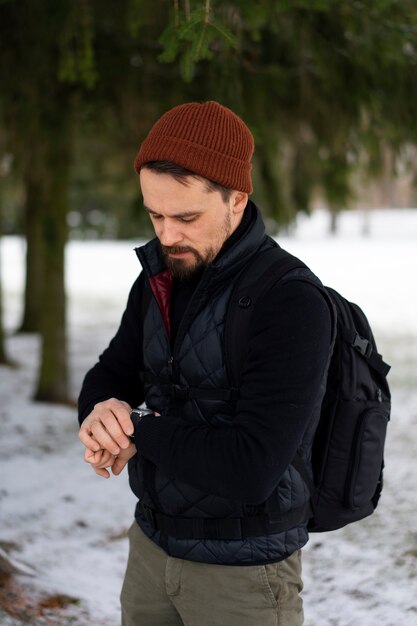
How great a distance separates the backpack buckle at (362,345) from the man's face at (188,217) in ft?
1.25

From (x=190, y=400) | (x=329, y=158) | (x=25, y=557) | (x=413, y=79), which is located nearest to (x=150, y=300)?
(x=190, y=400)

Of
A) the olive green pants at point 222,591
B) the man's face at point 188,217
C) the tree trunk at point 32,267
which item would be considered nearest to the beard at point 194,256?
the man's face at point 188,217

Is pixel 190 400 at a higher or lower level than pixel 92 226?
higher

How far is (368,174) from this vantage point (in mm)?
7590

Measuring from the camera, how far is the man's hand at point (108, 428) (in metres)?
1.68

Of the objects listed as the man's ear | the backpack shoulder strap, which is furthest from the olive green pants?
the man's ear

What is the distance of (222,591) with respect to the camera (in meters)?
1.73

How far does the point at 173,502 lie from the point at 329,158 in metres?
5.33

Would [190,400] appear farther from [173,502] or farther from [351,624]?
[351,624]

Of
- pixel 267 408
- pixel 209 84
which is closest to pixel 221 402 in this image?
pixel 267 408

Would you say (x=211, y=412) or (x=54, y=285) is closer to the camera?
(x=211, y=412)

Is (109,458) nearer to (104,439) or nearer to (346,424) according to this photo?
(104,439)

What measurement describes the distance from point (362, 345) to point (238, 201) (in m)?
0.44

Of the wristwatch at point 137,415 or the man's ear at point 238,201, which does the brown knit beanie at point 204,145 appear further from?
the wristwatch at point 137,415
